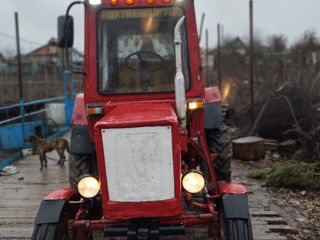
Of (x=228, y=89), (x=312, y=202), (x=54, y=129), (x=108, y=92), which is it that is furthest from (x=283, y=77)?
(x=108, y=92)

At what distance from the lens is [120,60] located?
3.47 m

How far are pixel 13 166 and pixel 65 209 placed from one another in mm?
4476

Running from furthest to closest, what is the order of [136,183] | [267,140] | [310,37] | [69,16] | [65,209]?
[310,37]
[267,140]
[69,16]
[65,209]
[136,183]

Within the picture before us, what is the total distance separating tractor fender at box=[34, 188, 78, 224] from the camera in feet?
8.70

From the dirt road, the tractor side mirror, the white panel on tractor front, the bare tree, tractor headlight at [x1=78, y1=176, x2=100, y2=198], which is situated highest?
the bare tree

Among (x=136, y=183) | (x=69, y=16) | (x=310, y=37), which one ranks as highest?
(x=310, y=37)

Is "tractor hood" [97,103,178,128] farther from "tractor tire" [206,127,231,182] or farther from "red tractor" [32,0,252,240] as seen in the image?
"tractor tire" [206,127,231,182]

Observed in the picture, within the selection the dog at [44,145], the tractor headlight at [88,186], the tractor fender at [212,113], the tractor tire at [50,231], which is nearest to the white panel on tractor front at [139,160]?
the tractor headlight at [88,186]

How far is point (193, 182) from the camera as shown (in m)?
2.68

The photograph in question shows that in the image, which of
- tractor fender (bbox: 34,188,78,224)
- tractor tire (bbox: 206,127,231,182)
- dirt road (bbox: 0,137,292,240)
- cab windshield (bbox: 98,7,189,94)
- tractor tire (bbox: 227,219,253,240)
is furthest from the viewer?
tractor tire (bbox: 206,127,231,182)

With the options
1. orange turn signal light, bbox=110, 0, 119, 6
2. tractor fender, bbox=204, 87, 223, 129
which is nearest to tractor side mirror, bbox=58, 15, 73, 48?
orange turn signal light, bbox=110, 0, 119, 6

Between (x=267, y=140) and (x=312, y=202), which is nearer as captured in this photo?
(x=312, y=202)

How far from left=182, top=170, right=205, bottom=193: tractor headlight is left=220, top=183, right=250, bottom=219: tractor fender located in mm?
231

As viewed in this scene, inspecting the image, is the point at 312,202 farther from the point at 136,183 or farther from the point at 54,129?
the point at 54,129
